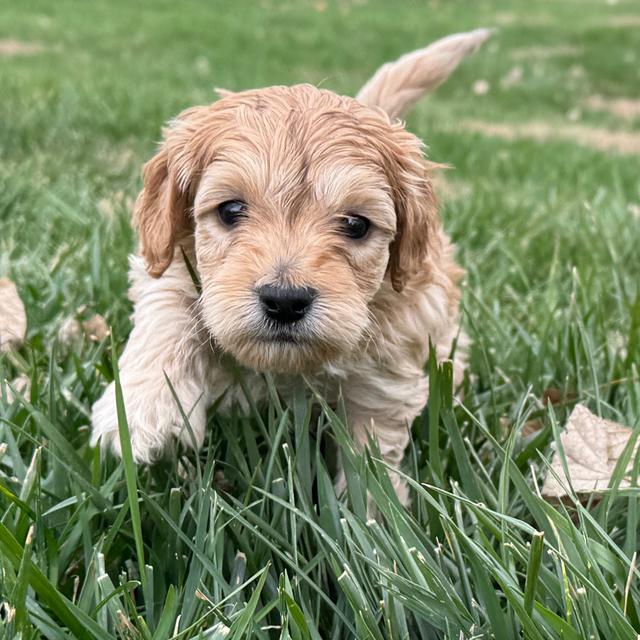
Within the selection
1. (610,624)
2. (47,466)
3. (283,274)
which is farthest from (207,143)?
(610,624)

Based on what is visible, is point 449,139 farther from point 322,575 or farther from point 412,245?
point 322,575

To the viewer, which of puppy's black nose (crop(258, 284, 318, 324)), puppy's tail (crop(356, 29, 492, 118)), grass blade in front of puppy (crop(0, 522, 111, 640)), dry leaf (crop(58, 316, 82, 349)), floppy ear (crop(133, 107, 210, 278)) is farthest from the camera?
puppy's tail (crop(356, 29, 492, 118))

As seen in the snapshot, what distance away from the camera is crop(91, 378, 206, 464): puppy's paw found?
81.6 inches

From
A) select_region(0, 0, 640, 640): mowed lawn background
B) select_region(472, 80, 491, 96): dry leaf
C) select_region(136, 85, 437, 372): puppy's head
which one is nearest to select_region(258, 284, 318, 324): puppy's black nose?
select_region(136, 85, 437, 372): puppy's head

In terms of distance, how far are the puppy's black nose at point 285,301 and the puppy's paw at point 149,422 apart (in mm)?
324

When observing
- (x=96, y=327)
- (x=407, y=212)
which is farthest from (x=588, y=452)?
(x=96, y=327)

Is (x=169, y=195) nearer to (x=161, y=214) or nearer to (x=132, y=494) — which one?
(x=161, y=214)

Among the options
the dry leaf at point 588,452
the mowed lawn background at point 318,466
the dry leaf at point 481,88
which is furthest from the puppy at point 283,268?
the dry leaf at point 481,88

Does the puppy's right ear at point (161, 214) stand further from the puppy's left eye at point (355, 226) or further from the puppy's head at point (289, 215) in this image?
the puppy's left eye at point (355, 226)

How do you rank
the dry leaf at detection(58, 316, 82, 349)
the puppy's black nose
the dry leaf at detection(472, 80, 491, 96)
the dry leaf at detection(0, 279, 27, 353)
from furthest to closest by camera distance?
the dry leaf at detection(472, 80, 491, 96), the dry leaf at detection(58, 316, 82, 349), the dry leaf at detection(0, 279, 27, 353), the puppy's black nose

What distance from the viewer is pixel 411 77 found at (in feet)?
10.2

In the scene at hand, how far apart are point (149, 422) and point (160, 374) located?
156 mm

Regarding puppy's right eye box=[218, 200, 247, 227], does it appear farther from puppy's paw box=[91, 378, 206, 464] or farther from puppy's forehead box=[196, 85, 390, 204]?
puppy's paw box=[91, 378, 206, 464]

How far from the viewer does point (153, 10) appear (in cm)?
1526
